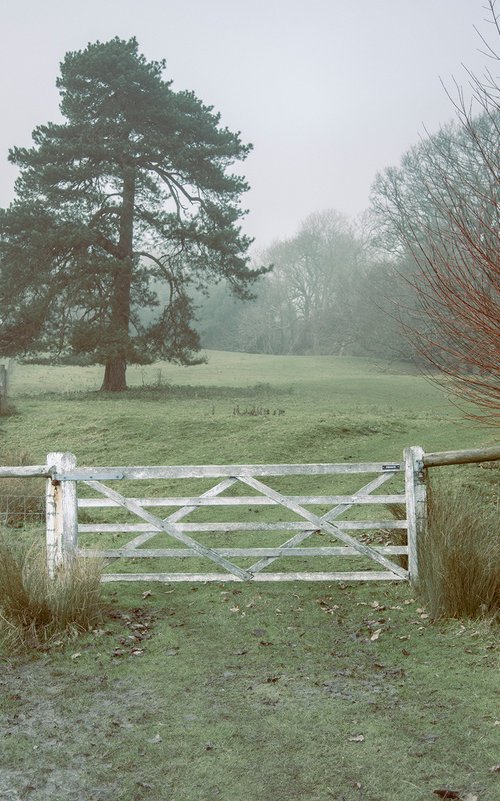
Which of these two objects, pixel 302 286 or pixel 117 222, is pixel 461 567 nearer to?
pixel 117 222

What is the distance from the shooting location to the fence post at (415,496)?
325 inches

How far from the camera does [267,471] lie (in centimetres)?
830

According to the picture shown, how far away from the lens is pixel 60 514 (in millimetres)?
8234

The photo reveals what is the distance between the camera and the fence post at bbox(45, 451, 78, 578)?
8188 mm

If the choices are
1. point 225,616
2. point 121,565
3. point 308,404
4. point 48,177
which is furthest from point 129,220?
point 225,616

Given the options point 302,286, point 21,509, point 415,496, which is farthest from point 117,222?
point 302,286

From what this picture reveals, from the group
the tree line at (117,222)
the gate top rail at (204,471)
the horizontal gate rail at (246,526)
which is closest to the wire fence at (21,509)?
the horizontal gate rail at (246,526)

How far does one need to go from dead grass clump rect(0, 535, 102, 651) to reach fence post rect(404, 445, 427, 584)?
320 centimetres

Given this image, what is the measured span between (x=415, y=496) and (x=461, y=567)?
1.04 metres

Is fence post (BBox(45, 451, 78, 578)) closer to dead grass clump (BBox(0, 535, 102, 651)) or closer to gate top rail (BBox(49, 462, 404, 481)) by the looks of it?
gate top rail (BBox(49, 462, 404, 481))

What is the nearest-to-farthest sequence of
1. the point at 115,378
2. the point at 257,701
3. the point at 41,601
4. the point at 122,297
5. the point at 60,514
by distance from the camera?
the point at 257,701 < the point at 41,601 < the point at 60,514 < the point at 122,297 < the point at 115,378

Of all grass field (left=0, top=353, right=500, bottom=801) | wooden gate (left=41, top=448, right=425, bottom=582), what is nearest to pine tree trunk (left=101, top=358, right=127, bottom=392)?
grass field (left=0, top=353, right=500, bottom=801)

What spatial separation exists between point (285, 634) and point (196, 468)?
1909 mm

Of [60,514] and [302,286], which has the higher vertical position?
[302,286]
